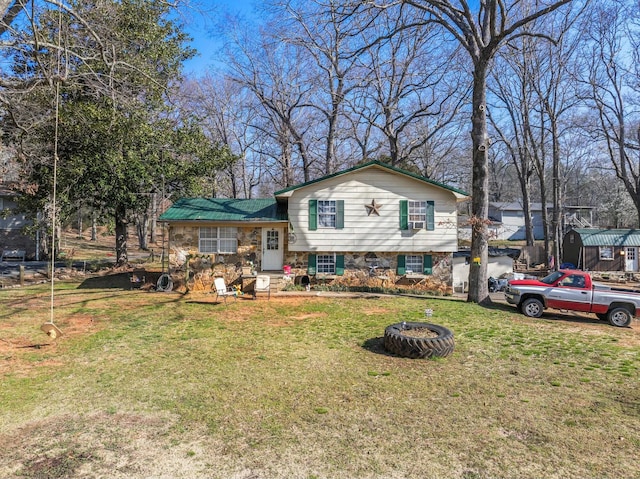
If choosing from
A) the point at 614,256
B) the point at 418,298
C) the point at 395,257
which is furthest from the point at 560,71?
the point at 418,298

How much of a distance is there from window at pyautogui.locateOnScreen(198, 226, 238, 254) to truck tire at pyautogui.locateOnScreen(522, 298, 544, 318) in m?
10.8

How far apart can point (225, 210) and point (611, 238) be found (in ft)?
82.8

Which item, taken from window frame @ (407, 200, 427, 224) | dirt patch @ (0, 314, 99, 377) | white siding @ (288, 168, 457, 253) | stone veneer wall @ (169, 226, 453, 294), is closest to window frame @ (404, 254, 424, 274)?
stone veneer wall @ (169, 226, 453, 294)

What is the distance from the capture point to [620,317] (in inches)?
423

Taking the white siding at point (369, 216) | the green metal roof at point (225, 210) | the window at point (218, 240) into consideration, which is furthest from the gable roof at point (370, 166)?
the window at point (218, 240)

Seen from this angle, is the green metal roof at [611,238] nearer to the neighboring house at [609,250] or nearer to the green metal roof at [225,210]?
the neighboring house at [609,250]

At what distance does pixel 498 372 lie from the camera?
6367 mm

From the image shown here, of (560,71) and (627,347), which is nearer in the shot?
(627,347)

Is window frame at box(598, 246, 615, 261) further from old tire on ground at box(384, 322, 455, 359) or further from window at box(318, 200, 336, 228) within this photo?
old tire on ground at box(384, 322, 455, 359)

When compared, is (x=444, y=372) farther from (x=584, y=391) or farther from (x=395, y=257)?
(x=395, y=257)

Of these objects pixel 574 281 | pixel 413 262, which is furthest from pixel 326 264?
pixel 574 281

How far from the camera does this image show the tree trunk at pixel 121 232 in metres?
19.6

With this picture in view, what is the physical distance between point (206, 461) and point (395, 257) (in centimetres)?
1323

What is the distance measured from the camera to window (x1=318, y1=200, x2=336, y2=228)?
15.7 m
